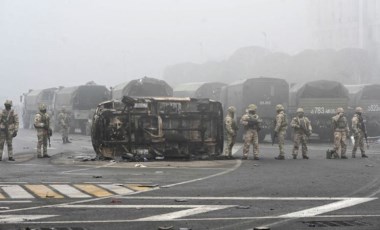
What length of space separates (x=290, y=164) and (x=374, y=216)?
7.53m

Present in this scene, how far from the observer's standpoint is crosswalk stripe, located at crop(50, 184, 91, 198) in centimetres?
861

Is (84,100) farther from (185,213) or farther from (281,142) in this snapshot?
(185,213)

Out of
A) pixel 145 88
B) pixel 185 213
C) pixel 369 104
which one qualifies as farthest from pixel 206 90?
pixel 185 213

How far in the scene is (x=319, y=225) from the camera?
6371 mm

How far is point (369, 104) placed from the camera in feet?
95.4

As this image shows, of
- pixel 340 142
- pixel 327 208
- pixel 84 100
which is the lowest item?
pixel 327 208

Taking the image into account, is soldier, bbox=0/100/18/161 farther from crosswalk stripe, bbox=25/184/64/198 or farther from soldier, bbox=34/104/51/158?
crosswalk stripe, bbox=25/184/64/198

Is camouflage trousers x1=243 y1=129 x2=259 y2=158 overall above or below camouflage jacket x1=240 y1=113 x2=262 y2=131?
below

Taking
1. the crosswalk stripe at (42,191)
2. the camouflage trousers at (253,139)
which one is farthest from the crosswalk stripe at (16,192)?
the camouflage trousers at (253,139)

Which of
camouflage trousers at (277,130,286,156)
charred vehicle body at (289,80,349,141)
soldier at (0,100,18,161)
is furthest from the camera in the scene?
charred vehicle body at (289,80,349,141)

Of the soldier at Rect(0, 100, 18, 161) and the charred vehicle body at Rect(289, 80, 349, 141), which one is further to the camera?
the charred vehicle body at Rect(289, 80, 349, 141)

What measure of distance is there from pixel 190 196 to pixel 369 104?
74.7 feet

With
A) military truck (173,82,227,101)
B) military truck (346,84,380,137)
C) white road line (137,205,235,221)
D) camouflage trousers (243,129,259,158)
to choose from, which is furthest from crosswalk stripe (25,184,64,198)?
military truck (173,82,227,101)

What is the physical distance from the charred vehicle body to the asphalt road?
13.3 metres
